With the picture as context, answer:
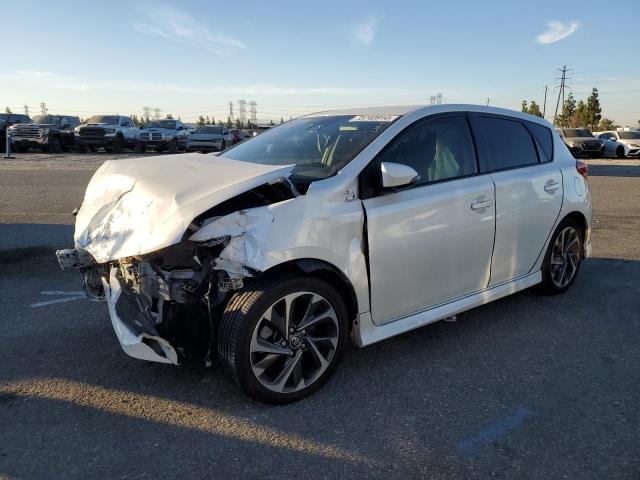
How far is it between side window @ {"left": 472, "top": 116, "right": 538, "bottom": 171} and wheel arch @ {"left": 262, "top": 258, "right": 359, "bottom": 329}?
1.62 metres

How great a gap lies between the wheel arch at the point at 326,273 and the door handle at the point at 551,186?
221 centimetres

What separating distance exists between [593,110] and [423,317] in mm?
67872

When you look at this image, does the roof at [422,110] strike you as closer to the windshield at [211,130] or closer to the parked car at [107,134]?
the windshield at [211,130]

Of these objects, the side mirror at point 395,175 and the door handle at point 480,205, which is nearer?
the side mirror at point 395,175

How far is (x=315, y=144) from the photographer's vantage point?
3.82 m

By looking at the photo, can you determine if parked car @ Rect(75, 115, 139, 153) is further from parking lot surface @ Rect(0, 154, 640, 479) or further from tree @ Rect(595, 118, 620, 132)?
tree @ Rect(595, 118, 620, 132)

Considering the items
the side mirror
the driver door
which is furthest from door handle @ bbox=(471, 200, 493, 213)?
the side mirror

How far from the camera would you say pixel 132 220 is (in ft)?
10.0

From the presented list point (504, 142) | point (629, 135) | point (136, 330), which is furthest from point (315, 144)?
point (629, 135)

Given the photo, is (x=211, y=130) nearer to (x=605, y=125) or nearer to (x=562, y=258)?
(x=562, y=258)

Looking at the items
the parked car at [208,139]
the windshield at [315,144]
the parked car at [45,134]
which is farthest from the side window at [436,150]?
the parked car at [45,134]

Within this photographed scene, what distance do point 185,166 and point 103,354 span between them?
1.41 metres

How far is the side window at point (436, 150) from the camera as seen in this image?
3.52 m

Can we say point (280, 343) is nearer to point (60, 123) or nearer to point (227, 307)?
point (227, 307)
